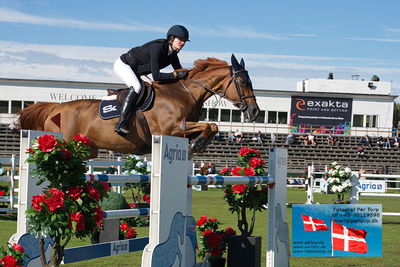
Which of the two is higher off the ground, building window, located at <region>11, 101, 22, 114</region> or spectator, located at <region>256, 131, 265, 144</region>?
building window, located at <region>11, 101, 22, 114</region>

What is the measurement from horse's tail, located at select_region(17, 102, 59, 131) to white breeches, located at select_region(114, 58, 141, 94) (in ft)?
3.89

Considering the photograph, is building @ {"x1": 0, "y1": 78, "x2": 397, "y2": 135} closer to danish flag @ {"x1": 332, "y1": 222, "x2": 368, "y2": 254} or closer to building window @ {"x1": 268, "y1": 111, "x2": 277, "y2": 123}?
building window @ {"x1": 268, "y1": 111, "x2": 277, "y2": 123}

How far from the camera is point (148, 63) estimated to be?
731 cm

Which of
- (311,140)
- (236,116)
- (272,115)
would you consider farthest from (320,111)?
(311,140)

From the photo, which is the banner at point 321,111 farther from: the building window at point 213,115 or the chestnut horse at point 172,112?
the chestnut horse at point 172,112

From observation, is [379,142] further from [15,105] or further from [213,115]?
[15,105]

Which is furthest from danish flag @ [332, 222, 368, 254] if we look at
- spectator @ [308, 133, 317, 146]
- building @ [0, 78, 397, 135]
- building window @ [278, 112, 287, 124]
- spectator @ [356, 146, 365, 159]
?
building window @ [278, 112, 287, 124]

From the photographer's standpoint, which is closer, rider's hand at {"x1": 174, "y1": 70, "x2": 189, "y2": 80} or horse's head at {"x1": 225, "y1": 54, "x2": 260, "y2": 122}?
rider's hand at {"x1": 174, "y1": 70, "x2": 189, "y2": 80}

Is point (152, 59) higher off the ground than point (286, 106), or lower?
lower

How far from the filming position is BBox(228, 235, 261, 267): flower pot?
5.77m

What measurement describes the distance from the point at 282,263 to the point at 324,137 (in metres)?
32.9

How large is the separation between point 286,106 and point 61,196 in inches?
1584

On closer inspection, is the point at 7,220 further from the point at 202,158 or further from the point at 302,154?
the point at 302,154

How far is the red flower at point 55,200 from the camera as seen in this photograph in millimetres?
3559
